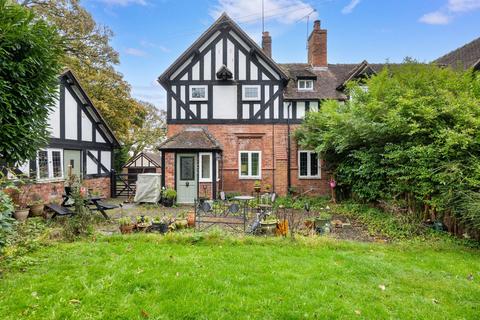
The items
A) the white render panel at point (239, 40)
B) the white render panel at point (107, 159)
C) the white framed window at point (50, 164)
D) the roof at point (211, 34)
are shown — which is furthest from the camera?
the white render panel at point (107, 159)

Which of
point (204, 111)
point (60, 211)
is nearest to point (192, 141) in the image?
point (204, 111)

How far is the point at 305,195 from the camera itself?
1431cm

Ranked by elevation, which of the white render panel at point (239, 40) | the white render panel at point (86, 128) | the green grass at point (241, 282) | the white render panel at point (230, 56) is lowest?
the green grass at point (241, 282)

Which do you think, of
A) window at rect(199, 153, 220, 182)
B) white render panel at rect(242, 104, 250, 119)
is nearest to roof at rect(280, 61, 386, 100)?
white render panel at rect(242, 104, 250, 119)

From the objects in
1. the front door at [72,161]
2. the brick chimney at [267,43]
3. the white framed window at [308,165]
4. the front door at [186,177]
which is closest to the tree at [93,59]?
the front door at [72,161]

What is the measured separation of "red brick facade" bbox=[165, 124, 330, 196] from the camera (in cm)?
1428

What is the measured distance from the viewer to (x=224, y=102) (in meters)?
14.2

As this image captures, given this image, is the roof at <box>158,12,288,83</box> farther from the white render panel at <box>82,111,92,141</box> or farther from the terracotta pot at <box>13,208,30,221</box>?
the terracotta pot at <box>13,208,30,221</box>

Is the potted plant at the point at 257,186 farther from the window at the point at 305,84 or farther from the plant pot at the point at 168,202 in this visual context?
the window at the point at 305,84

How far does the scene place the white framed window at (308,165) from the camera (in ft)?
47.9

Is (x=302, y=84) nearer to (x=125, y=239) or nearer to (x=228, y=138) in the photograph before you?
(x=228, y=138)

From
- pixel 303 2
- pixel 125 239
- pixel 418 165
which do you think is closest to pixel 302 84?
pixel 303 2

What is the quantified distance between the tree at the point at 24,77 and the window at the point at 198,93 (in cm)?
814

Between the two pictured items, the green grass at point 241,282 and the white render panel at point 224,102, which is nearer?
the green grass at point 241,282
